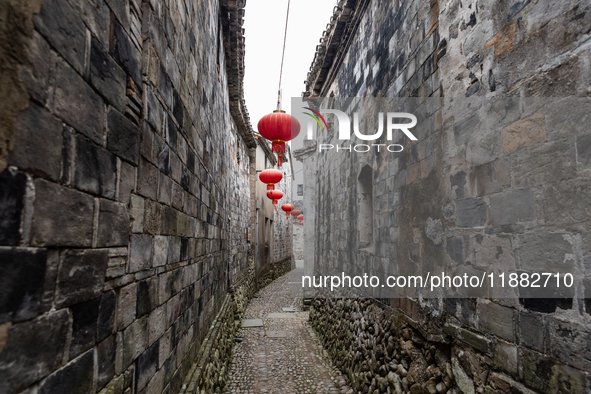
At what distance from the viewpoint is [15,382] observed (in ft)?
2.74

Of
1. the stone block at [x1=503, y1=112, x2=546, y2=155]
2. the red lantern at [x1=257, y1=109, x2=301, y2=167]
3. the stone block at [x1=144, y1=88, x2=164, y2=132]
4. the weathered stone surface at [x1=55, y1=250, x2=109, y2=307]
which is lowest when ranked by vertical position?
the weathered stone surface at [x1=55, y1=250, x2=109, y2=307]

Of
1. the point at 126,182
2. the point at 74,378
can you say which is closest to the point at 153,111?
the point at 126,182

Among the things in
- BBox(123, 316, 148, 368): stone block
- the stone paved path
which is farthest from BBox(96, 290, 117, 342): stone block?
the stone paved path

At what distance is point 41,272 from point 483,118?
243 centimetres

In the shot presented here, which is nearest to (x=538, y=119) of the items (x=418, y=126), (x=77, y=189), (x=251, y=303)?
(x=418, y=126)

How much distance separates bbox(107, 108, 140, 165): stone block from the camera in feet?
4.37

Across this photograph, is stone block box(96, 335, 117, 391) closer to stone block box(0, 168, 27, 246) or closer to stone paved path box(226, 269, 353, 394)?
stone block box(0, 168, 27, 246)

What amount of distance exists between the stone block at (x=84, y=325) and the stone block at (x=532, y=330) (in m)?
2.04

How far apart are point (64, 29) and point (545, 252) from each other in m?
2.22

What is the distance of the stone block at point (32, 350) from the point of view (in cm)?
81

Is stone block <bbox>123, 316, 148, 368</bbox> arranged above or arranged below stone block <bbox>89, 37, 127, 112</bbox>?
below

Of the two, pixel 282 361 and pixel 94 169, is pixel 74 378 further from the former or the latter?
pixel 282 361

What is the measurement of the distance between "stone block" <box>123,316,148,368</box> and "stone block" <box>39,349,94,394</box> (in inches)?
12.2

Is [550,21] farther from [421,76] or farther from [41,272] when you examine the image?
[41,272]
